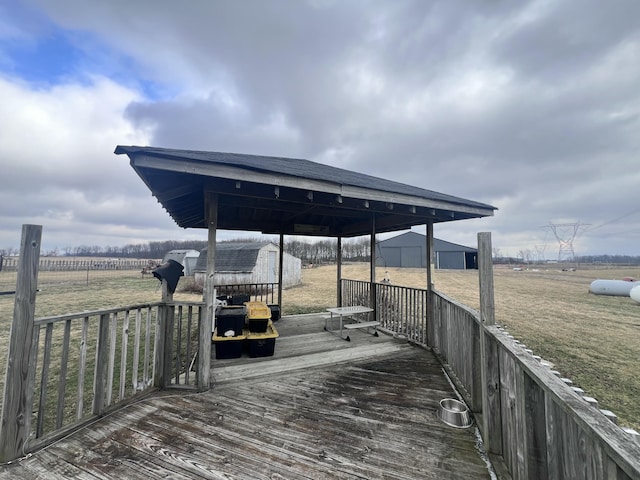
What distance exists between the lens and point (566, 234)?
7556cm

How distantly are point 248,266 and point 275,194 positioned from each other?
518 inches

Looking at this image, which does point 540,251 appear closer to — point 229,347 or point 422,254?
point 422,254

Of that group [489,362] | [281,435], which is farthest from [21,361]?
[489,362]

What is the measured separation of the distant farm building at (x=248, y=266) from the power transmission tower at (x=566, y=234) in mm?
85729

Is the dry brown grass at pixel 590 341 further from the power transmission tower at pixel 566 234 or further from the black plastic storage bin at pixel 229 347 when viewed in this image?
the power transmission tower at pixel 566 234

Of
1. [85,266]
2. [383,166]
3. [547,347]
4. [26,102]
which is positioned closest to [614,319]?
[547,347]

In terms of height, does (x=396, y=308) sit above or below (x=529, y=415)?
below

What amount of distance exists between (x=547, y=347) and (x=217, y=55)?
11.9 meters

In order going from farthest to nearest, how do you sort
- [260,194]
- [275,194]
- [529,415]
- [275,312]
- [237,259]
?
[237,259] → [275,312] → [260,194] → [275,194] → [529,415]

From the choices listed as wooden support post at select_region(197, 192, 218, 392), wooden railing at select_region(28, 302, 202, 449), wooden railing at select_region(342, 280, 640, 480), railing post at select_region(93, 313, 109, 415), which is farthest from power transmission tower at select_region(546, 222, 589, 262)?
railing post at select_region(93, 313, 109, 415)

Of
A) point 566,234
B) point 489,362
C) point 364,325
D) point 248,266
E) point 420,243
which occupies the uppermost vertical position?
point 566,234

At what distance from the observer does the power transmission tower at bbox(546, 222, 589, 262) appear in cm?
7381

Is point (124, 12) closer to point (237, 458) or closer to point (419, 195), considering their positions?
point (419, 195)

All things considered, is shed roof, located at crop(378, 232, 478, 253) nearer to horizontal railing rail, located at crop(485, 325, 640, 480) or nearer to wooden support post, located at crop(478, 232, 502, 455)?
wooden support post, located at crop(478, 232, 502, 455)
